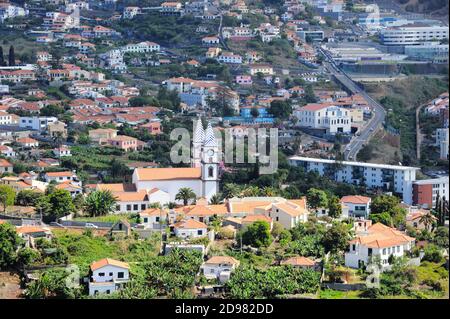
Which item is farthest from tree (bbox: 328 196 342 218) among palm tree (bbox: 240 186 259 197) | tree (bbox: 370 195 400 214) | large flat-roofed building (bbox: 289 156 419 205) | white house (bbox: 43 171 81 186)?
white house (bbox: 43 171 81 186)

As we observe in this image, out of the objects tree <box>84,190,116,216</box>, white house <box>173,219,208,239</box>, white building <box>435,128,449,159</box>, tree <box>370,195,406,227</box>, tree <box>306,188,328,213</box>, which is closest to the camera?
white house <box>173,219,208,239</box>

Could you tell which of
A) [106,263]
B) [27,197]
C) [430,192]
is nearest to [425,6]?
[430,192]

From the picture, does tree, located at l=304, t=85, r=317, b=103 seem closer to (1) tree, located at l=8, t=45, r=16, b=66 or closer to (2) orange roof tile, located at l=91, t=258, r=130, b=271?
(1) tree, located at l=8, t=45, r=16, b=66

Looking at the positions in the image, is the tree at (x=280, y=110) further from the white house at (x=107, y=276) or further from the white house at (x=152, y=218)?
the white house at (x=107, y=276)

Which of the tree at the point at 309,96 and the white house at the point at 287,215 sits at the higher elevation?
the tree at the point at 309,96

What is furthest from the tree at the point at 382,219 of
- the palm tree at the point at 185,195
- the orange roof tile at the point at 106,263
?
the orange roof tile at the point at 106,263
